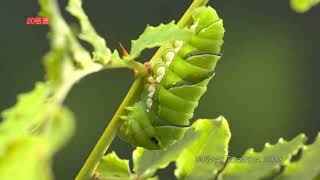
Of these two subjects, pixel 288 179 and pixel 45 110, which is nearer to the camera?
pixel 45 110

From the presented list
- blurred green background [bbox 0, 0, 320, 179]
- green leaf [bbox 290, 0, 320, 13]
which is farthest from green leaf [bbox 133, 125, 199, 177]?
blurred green background [bbox 0, 0, 320, 179]

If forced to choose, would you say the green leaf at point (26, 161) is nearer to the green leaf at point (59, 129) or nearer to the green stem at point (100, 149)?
the green leaf at point (59, 129)

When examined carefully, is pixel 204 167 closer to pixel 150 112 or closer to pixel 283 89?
pixel 150 112

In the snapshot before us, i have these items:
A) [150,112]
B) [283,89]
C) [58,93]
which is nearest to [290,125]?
[283,89]

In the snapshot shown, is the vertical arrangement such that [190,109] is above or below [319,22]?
above

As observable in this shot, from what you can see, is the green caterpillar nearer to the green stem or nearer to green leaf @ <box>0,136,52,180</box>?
the green stem

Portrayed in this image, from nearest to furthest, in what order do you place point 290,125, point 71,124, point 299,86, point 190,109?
1. point 71,124
2. point 190,109
3. point 290,125
4. point 299,86
